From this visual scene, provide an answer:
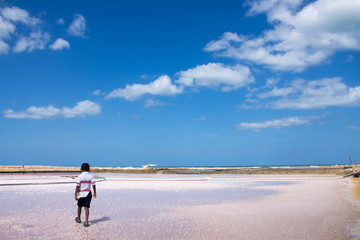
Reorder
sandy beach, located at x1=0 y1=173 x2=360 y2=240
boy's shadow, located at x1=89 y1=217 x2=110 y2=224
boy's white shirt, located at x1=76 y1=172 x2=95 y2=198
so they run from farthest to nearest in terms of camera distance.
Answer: boy's shadow, located at x1=89 y1=217 x2=110 y2=224 → boy's white shirt, located at x1=76 y1=172 x2=95 y2=198 → sandy beach, located at x1=0 y1=173 x2=360 y2=240

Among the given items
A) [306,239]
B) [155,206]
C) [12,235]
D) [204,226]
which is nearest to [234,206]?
[155,206]

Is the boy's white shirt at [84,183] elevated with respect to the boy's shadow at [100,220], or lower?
elevated

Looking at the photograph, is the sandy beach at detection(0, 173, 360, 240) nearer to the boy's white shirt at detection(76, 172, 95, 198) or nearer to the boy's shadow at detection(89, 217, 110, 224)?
the boy's shadow at detection(89, 217, 110, 224)

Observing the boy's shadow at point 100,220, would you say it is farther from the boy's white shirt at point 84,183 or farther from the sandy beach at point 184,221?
the boy's white shirt at point 84,183

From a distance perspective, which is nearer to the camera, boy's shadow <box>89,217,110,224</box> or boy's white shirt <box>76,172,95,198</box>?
boy's white shirt <box>76,172,95,198</box>

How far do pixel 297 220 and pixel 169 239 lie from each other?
16.2 feet

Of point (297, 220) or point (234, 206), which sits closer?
point (297, 220)

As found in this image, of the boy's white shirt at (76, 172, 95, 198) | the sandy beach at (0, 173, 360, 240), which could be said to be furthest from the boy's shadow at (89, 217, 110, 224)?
the boy's white shirt at (76, 172, 95, 198)

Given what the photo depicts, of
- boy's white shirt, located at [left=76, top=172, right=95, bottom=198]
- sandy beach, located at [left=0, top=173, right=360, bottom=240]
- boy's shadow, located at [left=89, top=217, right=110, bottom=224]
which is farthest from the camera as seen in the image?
boy's shadow, located at [left=89, top=217, right=110, bottom=224]

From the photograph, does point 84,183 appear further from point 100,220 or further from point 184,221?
point 184,221

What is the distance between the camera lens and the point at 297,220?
10.3 m

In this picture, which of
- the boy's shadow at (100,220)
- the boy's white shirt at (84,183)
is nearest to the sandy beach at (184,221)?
the boy's shadow at (100,220)

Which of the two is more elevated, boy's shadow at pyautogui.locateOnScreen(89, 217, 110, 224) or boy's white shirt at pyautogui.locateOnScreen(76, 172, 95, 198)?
boy's white shirt at pyautogui.locateOnScreen(76, 172, 95, 198)

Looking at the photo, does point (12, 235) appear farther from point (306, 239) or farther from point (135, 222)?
point (306, 239)
